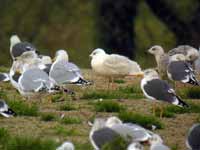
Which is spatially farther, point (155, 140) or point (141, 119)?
point (141, 119)

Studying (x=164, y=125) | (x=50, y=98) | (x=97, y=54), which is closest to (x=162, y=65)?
(x=97, y=54)

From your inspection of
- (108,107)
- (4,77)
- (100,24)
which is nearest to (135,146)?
(108,107)

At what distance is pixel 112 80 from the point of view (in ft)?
57.8

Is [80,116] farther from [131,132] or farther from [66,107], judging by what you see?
[131,132]

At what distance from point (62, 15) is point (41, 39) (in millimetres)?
1430

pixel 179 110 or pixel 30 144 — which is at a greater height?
pixel 179 110

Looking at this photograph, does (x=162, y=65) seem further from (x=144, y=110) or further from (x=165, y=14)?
(x=165, y=14)

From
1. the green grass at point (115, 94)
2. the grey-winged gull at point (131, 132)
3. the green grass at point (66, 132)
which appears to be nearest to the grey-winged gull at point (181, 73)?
the green grass at point (115, 94)

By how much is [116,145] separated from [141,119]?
249 cm

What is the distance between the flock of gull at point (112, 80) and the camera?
11.6 m

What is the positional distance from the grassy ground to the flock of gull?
0.21m

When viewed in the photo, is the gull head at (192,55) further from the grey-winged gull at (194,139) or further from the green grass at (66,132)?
the grey-winged gull at (194,139)

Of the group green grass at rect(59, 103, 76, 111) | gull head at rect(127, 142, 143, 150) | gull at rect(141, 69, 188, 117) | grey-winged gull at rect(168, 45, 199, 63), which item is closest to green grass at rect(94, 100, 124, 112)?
green grass at rect(59, 103, 76, 111)

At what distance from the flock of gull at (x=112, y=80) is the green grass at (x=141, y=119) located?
46 centimetres
